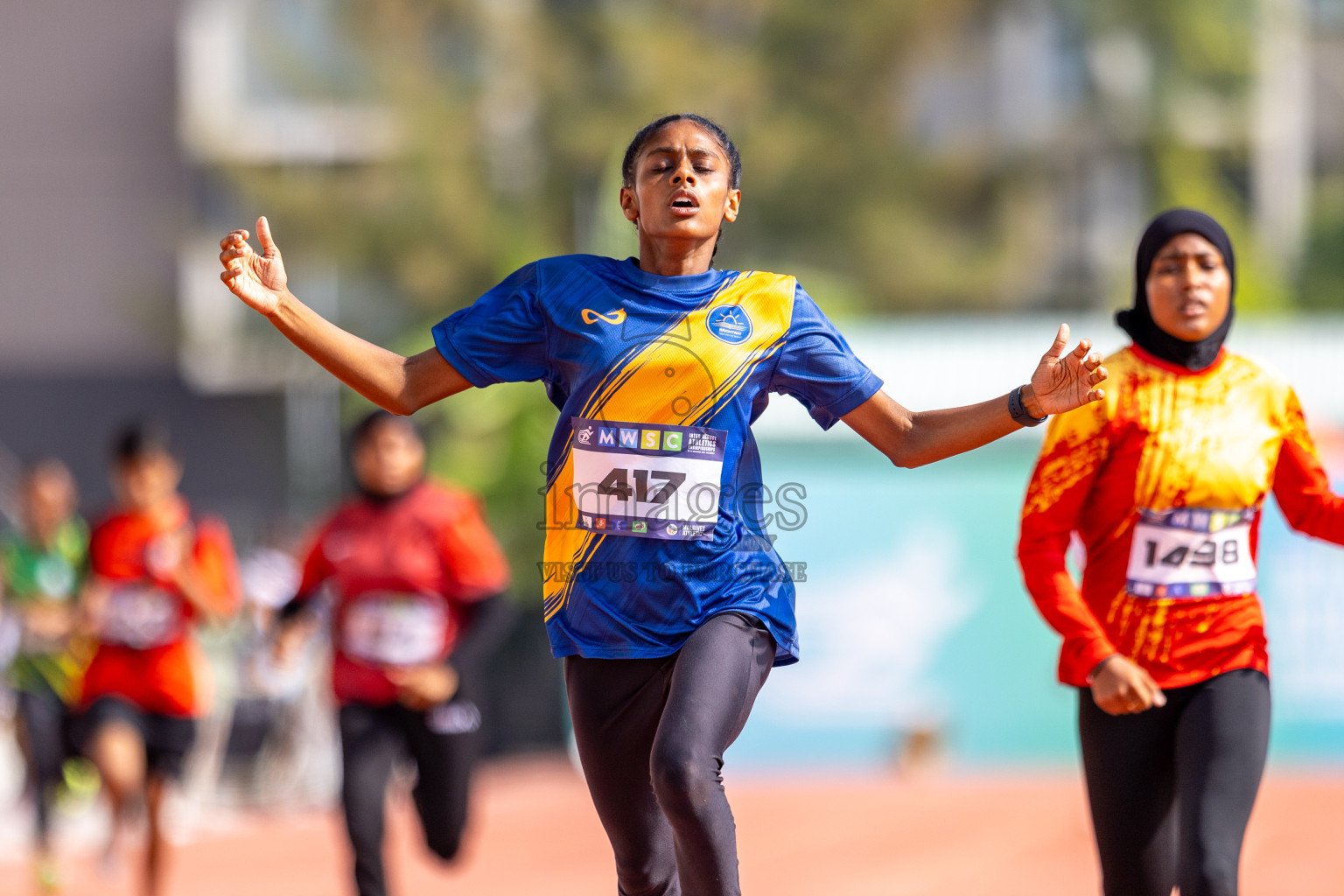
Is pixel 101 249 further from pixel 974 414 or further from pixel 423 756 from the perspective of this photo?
pixel 974 414

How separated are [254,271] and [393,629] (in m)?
2.90

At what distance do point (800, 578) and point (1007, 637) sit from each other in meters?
8.29

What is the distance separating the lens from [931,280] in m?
24.7

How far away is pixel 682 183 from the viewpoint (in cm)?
406

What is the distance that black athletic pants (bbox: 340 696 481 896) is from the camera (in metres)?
6.40

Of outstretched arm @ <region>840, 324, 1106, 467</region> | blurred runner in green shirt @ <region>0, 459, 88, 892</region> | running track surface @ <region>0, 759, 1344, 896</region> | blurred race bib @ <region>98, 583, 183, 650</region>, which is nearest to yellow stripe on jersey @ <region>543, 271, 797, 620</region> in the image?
outstretched arm @ <region>840, 324, 1106, 467</region>

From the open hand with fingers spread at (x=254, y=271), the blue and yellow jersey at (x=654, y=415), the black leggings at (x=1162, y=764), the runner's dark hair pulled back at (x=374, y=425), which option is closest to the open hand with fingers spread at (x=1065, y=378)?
the blue and yellow jersey at (x=654, y=415)

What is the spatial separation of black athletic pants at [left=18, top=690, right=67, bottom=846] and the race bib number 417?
19.3 ft

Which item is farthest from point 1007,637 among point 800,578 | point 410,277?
point 410,277

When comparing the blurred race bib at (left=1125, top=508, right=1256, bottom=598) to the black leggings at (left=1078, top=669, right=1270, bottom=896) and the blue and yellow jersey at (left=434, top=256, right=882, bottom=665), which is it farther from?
the blue and yellow jersey at (left=434, top=256, right=882, bottom=665)

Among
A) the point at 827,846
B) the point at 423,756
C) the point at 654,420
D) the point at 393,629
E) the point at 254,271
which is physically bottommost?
the point at 827,846

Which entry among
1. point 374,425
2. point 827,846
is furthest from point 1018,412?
point 827,846

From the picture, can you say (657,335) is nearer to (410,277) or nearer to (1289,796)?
(1289,796)

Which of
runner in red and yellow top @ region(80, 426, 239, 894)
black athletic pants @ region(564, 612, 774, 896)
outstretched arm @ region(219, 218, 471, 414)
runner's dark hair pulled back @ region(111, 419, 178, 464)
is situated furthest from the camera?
runner's dark hair pulled back @ region(111, 419, 178, 464)
